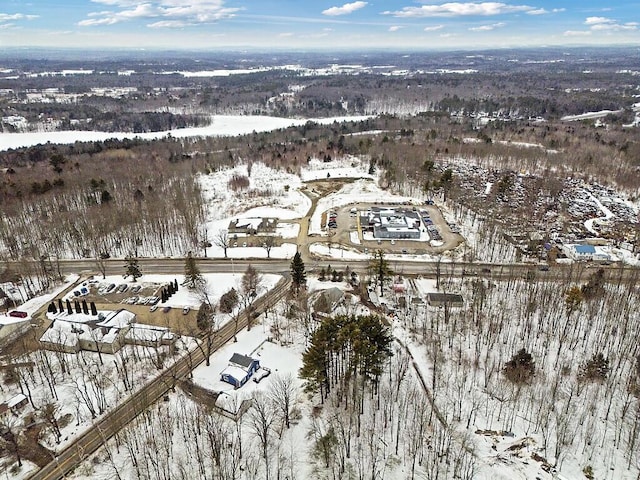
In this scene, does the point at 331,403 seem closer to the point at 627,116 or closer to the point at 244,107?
the point at 627,116

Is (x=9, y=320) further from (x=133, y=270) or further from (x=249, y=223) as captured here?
(x=249, y=223)

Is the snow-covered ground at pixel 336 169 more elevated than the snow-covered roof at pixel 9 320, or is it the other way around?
the snow-covered ground at pixel 336 169

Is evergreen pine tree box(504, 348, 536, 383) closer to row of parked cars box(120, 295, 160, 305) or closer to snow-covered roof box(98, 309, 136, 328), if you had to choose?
snow-covered roof box(98, 309, 136, 328)

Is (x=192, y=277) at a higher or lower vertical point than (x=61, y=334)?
higher

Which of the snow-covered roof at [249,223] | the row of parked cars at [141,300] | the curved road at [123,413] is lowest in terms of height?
the curved road at [123,413]

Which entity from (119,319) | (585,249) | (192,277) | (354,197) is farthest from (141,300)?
(585,249)

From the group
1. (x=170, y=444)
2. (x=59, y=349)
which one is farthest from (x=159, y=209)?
(x=170, y=444)

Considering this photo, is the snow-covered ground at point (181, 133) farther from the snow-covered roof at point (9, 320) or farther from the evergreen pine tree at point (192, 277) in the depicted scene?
the snow-covered roof at point (9, 320)

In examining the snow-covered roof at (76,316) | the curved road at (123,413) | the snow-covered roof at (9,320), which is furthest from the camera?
the snow-covered roof at (76,316)

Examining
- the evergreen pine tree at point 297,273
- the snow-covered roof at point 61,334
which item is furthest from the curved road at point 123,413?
the snow-covered roof at point 61,334

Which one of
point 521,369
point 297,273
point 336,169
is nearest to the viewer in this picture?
point 521,369
